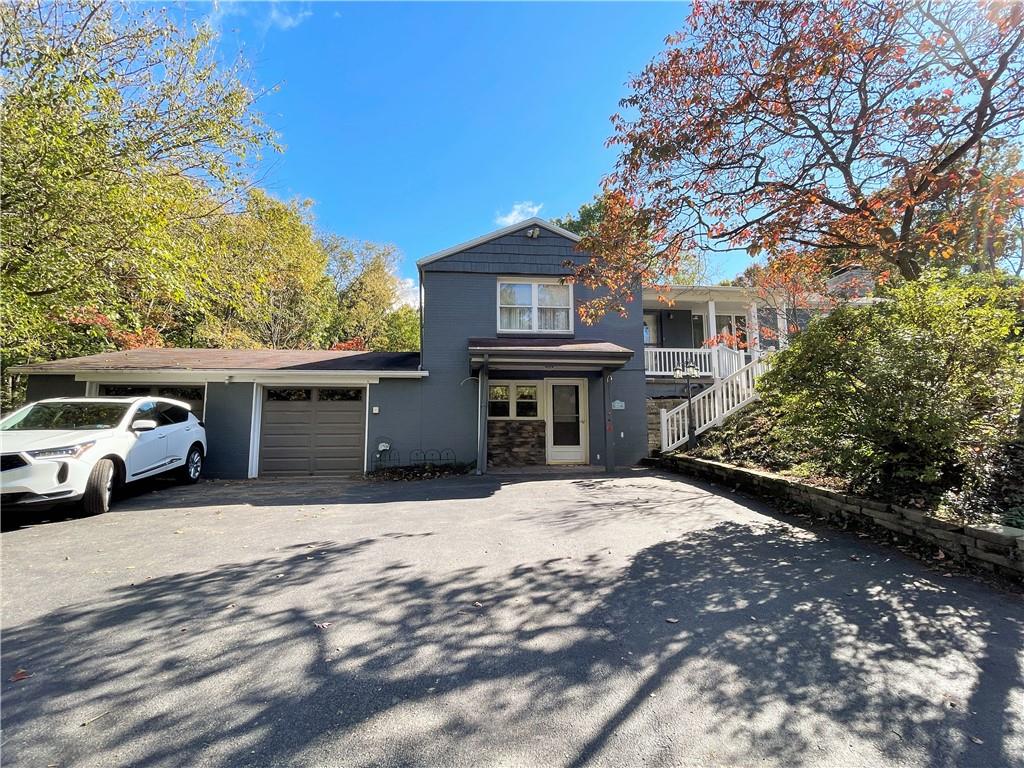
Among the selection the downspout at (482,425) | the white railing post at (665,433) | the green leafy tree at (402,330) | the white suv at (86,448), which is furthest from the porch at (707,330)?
the green leafy tree at (402,330)

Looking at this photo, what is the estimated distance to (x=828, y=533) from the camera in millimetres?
4953

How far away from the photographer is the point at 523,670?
247cm

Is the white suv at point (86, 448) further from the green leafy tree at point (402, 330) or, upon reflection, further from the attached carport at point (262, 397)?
the green leafy tree at point (402, 330)

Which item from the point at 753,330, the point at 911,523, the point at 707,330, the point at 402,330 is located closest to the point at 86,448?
the point at 911,523

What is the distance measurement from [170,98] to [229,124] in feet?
2.76

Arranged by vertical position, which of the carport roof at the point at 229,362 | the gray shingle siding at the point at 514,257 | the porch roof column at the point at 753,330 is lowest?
the carport roof at the point at 229,362

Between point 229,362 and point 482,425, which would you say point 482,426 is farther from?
point 229,362

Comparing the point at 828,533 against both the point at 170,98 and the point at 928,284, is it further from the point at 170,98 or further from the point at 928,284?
the point at 170,98

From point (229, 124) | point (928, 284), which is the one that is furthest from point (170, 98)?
point (928, 284)

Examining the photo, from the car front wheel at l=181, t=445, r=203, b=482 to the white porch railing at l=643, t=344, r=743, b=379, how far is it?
427 inches

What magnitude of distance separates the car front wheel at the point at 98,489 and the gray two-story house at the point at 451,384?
4.01 m

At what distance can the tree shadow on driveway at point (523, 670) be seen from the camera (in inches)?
75.8

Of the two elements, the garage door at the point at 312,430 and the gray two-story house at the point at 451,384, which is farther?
the garage door at the point at 312,430

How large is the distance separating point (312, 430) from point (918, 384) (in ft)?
34.4
